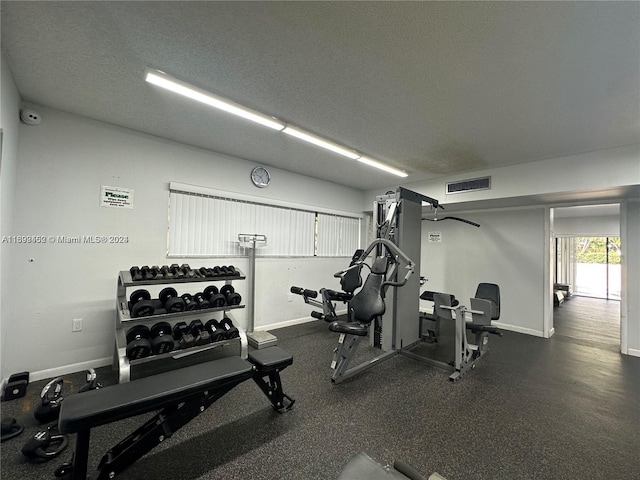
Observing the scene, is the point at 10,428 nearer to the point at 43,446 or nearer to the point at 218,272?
the point at 43,446

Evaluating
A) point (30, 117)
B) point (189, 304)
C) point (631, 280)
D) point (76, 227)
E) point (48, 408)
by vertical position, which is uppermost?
point (30, 117)

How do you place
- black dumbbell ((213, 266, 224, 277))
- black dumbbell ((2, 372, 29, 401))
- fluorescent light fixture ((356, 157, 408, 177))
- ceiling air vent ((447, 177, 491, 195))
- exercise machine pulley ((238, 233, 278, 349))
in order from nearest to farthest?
black dumbbell ((2, 372, 29, 401)) < black dumbbell ((213, 266, 224, 277)) < exercise machine pulley ((238, 233, 278, 349)) < fluorescent light fixture ((356, 157, 408, 177)) < ceiling air vent ((447, 177, 491, 195))

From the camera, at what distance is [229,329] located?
2.86m

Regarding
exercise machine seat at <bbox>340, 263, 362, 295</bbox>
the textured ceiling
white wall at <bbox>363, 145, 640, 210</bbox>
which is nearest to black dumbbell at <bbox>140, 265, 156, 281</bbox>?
the textured ceiling

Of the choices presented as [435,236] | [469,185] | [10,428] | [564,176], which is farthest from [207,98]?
[435,236]

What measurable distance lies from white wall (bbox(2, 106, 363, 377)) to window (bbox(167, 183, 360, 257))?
161 millimetres

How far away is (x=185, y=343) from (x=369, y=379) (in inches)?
72.8

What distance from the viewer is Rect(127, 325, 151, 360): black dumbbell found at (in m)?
2.26

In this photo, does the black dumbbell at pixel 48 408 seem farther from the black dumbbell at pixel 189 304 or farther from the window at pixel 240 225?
the window at pixel 240 225

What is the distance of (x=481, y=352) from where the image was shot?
3.03 m

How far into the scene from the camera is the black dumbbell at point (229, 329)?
2818mm

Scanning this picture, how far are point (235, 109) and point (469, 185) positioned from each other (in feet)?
11.6

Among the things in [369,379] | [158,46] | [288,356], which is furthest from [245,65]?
[369,379]

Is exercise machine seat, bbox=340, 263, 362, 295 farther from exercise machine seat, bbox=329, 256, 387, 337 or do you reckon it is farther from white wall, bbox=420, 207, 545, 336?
white wall, bbox=420, 207, 545, 336
